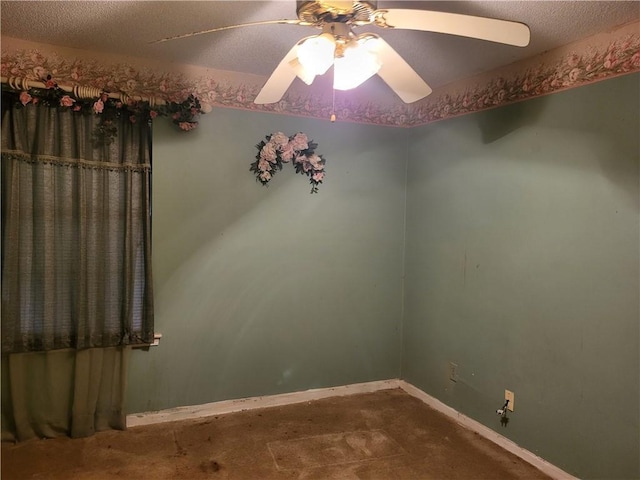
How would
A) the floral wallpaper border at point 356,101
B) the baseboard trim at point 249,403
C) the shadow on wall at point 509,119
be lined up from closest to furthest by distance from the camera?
the floral wallpaper border at point 356,101 < the shadow on wall at point 509,119 < the baseboard trim at point 249,403

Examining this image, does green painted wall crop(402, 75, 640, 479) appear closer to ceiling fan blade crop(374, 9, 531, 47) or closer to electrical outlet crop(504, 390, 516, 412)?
electrical outlet crop(504, 390, 516, 412)

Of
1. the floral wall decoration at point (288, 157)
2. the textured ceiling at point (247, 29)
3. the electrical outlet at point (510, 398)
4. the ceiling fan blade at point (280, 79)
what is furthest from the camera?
the floral wall decoration at point (288, 157)

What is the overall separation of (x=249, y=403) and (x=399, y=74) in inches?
90.8

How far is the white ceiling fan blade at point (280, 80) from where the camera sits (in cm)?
175

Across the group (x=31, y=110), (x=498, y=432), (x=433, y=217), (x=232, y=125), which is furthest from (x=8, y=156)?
(x=498, y=432)

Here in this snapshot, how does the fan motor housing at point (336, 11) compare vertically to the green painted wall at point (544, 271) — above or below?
above

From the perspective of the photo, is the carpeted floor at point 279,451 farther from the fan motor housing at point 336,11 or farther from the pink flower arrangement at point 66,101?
the fan motor housing at point 336,11

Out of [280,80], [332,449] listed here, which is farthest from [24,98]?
[332,449]

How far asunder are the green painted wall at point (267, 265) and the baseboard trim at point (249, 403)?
46 millimetres

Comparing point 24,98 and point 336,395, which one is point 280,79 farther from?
point 336,395

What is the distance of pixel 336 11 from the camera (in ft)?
4.89

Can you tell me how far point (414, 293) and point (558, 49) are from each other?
1.81 metres

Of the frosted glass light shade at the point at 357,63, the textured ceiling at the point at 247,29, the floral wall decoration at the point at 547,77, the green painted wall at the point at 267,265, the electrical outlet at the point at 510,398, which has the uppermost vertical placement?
the textured ceiling at the point at 247,29

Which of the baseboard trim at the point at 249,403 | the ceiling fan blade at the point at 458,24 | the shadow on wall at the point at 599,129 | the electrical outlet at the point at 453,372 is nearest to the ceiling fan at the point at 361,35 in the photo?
the ceiling fan blade at the point at 458,24
